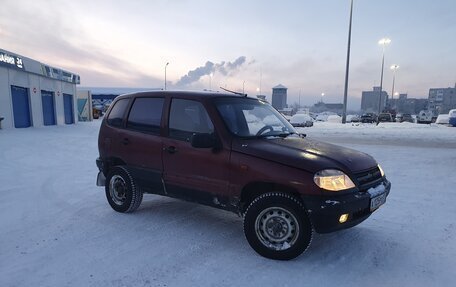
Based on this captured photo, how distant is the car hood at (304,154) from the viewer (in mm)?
3668

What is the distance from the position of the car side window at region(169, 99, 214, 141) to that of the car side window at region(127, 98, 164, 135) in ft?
0.90

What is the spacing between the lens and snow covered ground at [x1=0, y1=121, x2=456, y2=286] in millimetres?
3416

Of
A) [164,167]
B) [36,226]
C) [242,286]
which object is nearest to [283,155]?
[242,286]

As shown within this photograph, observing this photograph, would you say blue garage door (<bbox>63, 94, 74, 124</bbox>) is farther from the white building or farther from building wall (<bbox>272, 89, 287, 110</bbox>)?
building wall (<bbox>272, 89, 287, 110</bbox>)

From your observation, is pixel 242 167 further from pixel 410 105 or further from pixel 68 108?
pixel 410 105

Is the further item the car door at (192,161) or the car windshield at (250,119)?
the car windshield at (250,119)

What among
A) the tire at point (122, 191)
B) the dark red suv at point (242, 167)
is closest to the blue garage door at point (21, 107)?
the tire at point (122, 191)

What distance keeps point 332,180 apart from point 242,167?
→ 3.42 feet

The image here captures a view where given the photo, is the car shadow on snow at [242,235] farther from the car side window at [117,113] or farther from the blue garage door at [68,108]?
the blue garage door at [68,108]

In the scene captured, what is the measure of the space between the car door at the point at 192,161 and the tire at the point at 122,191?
0.76m

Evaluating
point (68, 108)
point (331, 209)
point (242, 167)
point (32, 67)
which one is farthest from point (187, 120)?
point (68, 108)

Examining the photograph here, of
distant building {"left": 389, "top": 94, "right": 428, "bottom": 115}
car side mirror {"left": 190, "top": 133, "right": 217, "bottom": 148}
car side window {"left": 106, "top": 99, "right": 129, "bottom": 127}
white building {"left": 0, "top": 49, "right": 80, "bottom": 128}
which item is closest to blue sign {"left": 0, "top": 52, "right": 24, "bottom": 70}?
white building {"left": 0, "top": 49, "right": 80, "bottom": 128}

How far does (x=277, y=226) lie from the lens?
3.83 metres

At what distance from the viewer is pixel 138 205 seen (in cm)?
542
